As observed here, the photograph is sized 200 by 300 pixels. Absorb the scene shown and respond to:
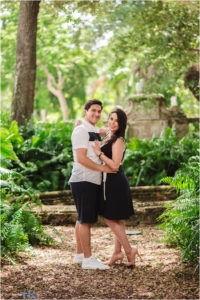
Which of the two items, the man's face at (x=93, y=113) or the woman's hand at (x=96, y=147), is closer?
the woman's hand at (x=96, y=147)

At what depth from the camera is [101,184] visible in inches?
171

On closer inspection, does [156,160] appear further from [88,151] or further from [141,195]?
[88,151]

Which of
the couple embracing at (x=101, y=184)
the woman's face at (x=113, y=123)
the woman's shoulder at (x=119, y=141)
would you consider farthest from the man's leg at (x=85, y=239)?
the woman's face at (x=113, y=123)

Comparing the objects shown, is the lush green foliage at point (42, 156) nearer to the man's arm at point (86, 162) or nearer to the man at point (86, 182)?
the man at point (86, 182)

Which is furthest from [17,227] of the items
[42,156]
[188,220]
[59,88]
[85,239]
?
[59,88]

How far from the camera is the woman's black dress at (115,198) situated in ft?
13.9

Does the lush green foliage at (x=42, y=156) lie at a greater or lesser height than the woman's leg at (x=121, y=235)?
greater

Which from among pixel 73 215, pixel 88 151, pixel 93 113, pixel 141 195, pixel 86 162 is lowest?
pixel 73 215

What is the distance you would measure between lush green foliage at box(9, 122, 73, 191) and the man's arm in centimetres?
372

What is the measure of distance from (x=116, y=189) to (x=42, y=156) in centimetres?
495

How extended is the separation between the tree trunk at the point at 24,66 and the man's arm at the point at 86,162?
5.62 m

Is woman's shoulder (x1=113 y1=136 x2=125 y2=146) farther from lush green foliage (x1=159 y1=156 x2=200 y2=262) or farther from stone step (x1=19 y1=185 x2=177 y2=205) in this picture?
stone step (x1=19 y1=185 x2=177 y2=205)

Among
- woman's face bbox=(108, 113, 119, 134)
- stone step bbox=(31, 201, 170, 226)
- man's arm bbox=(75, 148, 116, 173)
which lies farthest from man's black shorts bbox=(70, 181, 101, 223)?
stone step bbox=(31, 201, 170, 226)

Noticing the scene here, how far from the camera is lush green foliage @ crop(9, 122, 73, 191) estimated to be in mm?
8234
